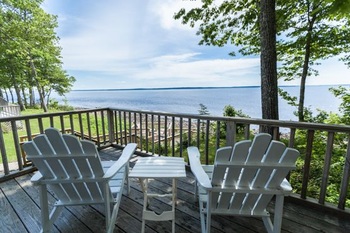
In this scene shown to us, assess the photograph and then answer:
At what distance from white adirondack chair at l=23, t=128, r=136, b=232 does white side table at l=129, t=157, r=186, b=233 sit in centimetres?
24

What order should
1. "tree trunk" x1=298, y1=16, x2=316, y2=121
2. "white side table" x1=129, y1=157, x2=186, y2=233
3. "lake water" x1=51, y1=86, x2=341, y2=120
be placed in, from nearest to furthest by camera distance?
"white side table" x1=129, y1=157, x2=186, y2=233 → "tree trunk" x1=298, y1=16, x2=316, y2=121 → "lake water" x1=51, y1=86, x2=341, y2=120

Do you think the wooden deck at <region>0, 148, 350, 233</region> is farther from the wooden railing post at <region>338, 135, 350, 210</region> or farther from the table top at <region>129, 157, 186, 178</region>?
→ the table top at <region>129, 157, 186, 178</region>

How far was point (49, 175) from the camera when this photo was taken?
1453mm

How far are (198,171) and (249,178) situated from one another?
39cm

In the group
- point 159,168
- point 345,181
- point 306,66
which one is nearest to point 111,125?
point 159,168

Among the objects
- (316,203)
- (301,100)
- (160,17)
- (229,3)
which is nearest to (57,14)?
(160,17)

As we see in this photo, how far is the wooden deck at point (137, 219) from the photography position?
5.48 feet

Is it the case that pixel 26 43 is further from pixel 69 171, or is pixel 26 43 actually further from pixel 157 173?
pixel 157 173

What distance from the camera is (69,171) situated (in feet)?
4.69

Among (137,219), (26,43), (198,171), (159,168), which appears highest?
(26,43)

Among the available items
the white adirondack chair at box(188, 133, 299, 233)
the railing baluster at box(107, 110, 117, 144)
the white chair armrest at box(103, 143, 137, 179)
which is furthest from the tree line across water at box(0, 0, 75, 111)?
the white adirondack chair at box(188, 133, 299, 233)

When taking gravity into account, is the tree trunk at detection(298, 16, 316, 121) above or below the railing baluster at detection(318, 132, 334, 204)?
above

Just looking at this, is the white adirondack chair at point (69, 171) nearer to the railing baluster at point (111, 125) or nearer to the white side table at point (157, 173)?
the white side table at point (157, 173)

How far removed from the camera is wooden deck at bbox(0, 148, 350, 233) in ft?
5.48
